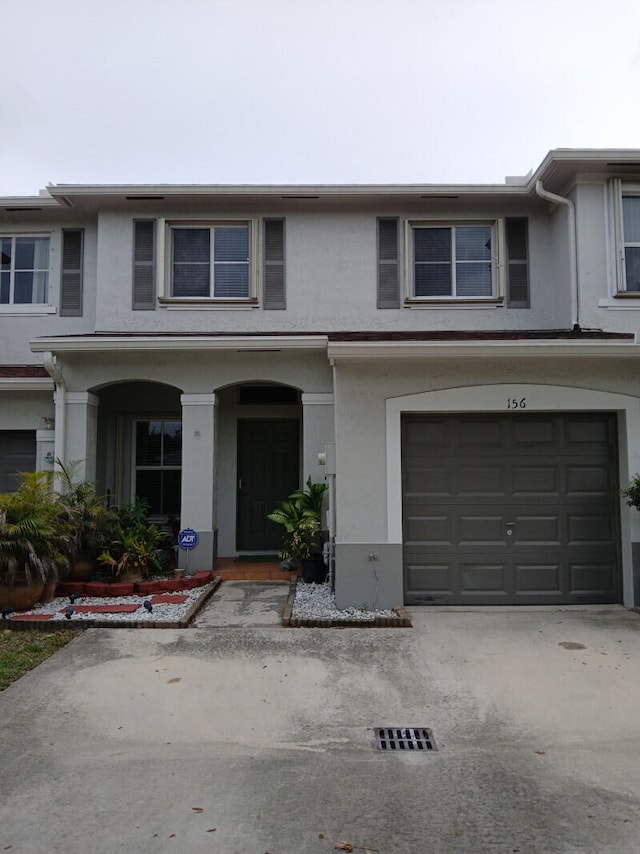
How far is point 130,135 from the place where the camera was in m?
14.8

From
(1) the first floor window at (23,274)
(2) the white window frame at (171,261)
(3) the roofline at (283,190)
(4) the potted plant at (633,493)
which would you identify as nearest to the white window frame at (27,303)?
(1) the first floor window at (23,274)

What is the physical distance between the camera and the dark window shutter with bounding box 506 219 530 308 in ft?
34.8

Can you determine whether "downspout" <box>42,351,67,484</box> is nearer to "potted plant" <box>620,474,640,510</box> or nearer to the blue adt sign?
the blue adt sign

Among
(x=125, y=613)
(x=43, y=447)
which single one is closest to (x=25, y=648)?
(x=125, y=613)

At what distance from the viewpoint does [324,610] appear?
729 cm

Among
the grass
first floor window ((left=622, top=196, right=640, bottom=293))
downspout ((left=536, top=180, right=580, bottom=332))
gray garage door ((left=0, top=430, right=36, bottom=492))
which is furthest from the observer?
gray garage door ((left=0, top=430, right=36, bottom=492))

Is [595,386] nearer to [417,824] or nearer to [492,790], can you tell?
[492,790]

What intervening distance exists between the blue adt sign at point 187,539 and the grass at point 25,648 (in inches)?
96.5

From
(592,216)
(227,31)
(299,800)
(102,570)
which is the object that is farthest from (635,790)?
(227,31)

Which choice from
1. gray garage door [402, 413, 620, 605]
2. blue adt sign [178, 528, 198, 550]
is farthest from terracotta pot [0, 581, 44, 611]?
gray garage door [402, 413, 620, 605]

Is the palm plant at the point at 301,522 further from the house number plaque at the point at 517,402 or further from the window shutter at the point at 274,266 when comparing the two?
the window shutter at the point at 274,266

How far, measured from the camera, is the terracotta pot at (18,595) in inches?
285

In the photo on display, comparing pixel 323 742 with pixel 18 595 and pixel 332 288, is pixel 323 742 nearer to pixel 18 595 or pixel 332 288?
pixel 18 595

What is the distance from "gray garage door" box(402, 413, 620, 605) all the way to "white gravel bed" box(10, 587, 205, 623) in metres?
2.67
